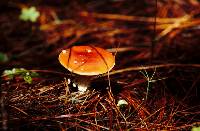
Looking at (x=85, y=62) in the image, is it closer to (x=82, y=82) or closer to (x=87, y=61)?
(x=87, y=61)

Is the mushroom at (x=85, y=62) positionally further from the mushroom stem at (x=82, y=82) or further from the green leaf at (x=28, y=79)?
the green leaf at (x=28, y=79)

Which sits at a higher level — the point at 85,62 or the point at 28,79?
the point at 85,62

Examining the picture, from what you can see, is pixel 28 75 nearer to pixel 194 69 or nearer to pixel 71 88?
pixel 71 88

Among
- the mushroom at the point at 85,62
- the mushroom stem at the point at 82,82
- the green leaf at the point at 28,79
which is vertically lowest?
the mushroom stem at the point at 82,82

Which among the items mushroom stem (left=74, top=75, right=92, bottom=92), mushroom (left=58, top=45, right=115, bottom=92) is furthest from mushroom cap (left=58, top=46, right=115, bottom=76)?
mushroom stem (left=74, top=75, right=92, bottom=92)

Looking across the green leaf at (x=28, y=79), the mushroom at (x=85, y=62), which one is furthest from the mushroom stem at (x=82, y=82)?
the green leaf at (x=28, y=79)

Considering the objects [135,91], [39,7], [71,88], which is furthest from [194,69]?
[39,7]

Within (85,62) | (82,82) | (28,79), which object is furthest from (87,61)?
(28,79)
